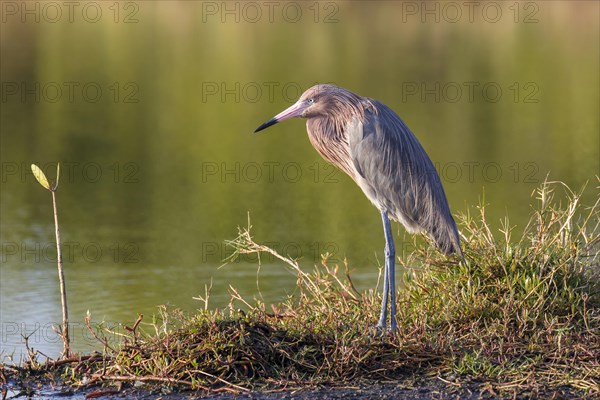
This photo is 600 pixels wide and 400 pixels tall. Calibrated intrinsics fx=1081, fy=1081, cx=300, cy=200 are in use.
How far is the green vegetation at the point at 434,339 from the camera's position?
6.28m

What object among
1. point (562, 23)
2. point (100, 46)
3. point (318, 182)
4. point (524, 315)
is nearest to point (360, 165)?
point (524, 315)

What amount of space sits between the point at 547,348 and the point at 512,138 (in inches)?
620

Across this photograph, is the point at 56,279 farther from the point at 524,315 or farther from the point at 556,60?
the point at 556,60

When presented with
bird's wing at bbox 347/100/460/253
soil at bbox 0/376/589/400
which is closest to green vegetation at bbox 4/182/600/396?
soil at bbox 0/376/589/400

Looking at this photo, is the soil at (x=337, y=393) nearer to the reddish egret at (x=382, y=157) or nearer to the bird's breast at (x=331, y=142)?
the reddish egret at (x=382, y=157)

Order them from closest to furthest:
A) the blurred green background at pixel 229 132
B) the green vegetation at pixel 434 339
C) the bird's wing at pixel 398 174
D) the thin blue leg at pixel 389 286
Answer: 1. the green vegetation at pixel 434 339
2. the thin blue leg at pixel 389 286
3. the bird's wing at pixel 398 174
4. the blurred green background at pixel 229 132

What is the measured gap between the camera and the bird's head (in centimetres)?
735

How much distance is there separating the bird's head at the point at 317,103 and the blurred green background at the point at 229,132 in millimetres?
1289

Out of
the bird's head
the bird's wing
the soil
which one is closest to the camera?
the soil

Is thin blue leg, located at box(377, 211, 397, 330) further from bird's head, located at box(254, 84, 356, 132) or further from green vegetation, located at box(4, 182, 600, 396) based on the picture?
bird's head, located at box(254, 84, 356, 132)

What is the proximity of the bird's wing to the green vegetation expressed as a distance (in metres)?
0.27

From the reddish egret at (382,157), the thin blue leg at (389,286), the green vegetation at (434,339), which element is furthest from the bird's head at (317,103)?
the green vegetation at (434,339)

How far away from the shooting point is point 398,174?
733cm

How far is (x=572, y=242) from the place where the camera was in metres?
7.42
